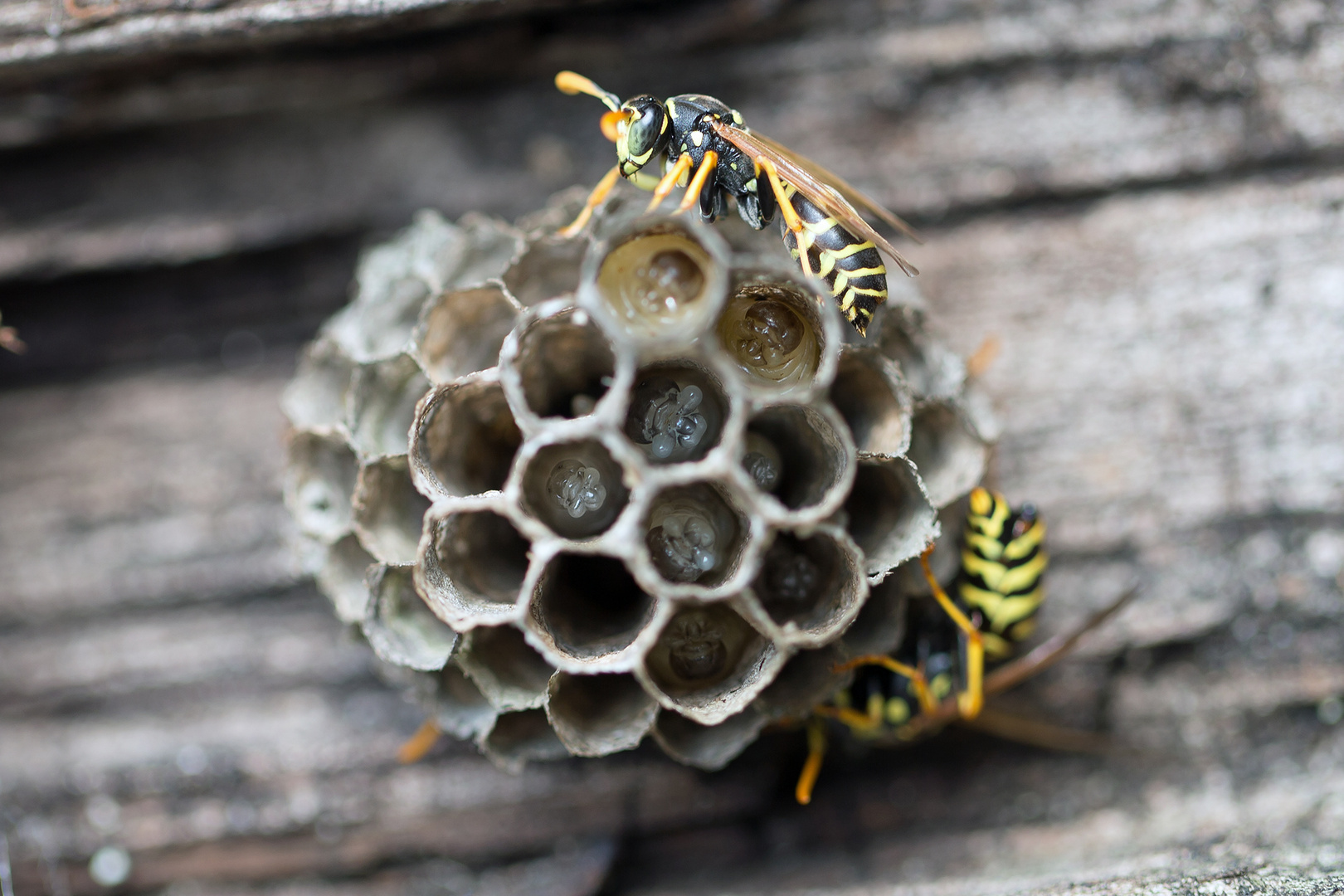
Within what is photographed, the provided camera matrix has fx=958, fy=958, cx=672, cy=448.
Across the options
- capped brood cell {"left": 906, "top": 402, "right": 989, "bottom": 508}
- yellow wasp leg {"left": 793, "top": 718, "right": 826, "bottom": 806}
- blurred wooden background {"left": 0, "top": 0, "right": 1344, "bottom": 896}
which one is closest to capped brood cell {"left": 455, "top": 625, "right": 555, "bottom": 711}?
blurred wooden background {"left": 0, "top": 0, "right": 1344, "bottom": 896}

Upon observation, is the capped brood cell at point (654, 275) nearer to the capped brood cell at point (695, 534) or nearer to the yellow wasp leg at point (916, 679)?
the capped brood cell at point (695, 534)

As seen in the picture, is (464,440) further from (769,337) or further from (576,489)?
(769,337)

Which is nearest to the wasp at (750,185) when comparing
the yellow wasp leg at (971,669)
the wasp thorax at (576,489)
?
the wasp thorax at (576,489)

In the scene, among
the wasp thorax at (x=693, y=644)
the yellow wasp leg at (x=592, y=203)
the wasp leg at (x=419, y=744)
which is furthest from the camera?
the wasp leg at (x=419, y=744)

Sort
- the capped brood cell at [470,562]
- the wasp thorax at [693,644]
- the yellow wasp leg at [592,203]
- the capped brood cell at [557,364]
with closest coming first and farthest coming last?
the capped brood cell at [557,364], the capped brood cell at [470,562], the wasp thorax at [693,644], the yellow wasp leg at [592,203]

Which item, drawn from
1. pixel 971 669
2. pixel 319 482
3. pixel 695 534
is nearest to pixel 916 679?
pixel 971 669

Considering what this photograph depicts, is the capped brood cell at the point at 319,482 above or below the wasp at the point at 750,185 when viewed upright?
below

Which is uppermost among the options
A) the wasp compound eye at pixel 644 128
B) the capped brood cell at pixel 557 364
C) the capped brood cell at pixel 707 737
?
the wasp compound eye at pixel 644 128

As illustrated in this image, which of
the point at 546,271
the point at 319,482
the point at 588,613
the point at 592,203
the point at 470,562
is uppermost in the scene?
the point at 592,203
